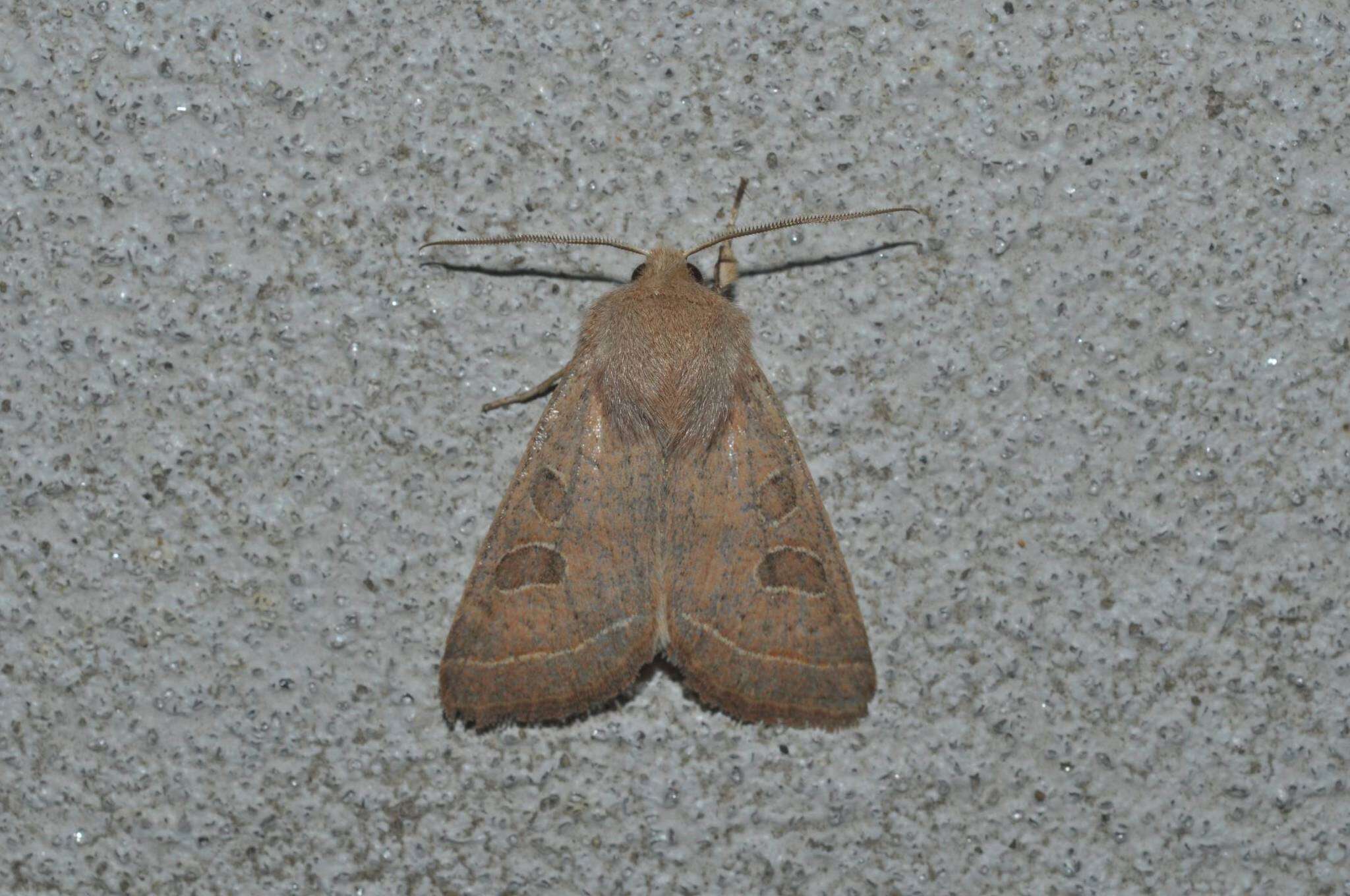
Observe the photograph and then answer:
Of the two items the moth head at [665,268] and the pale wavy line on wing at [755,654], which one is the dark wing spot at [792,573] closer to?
the pale wavy line on wing at [755,654]

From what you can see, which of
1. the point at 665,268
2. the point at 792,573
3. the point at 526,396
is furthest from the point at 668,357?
the point at 792,573

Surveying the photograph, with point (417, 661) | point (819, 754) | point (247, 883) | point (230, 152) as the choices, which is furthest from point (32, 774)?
point (819, 754)

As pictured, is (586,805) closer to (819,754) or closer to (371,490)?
(819,754)

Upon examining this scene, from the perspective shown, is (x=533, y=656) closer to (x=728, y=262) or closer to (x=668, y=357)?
(x=668, y=357)

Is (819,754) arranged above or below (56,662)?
below

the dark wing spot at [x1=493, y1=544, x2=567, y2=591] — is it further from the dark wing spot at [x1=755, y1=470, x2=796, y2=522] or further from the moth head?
the moth head

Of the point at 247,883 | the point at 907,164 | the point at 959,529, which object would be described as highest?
the point at 907,164
